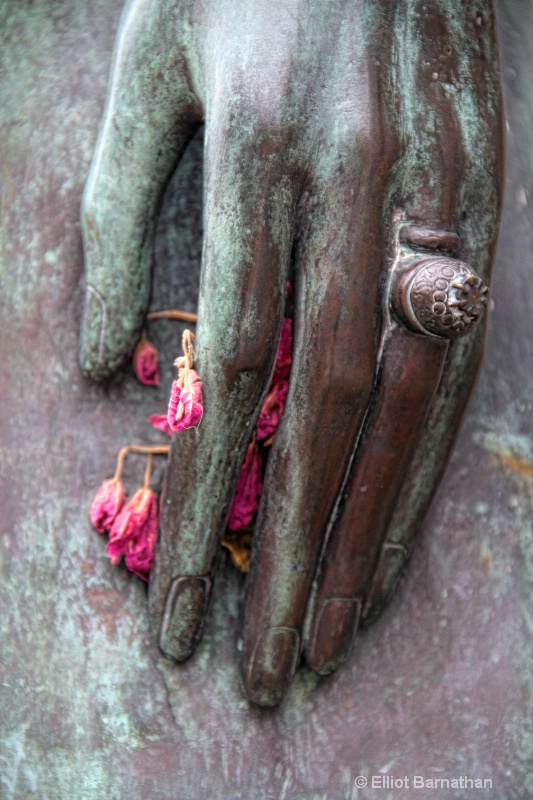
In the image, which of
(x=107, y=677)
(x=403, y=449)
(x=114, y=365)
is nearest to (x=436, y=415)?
(x=403, y=449)

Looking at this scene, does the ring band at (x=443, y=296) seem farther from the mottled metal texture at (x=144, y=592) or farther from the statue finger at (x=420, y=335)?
the mottled metal texture at (x=144, y=592)

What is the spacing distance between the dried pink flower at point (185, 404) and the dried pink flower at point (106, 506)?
8.2 inches

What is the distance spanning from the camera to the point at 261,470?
4.12 feet

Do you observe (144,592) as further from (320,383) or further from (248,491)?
(320,383)

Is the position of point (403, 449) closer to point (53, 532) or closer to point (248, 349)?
point (248, 349)

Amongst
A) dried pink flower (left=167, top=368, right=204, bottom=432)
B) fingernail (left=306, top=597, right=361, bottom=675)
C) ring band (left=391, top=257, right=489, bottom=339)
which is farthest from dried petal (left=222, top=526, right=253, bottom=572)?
ring band (left=391, top=257, right=489, bottom=339)

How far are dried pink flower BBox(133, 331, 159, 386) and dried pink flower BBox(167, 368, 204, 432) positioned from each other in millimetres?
209

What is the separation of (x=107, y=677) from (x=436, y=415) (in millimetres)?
494

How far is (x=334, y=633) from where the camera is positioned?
123 cm

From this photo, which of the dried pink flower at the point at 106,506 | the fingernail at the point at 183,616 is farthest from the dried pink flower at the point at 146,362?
the fingernail at the point at 183,616

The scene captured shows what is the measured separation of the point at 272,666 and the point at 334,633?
8 centimetres

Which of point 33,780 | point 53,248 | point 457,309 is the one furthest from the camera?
→ point 53,248

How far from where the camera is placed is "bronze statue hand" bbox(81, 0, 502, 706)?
110 cm

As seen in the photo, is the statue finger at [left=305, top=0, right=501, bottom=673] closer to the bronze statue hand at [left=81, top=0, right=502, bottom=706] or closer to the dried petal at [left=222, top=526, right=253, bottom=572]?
the bronze statue hand at [left=81, top=0, right=502, bottom=706]
